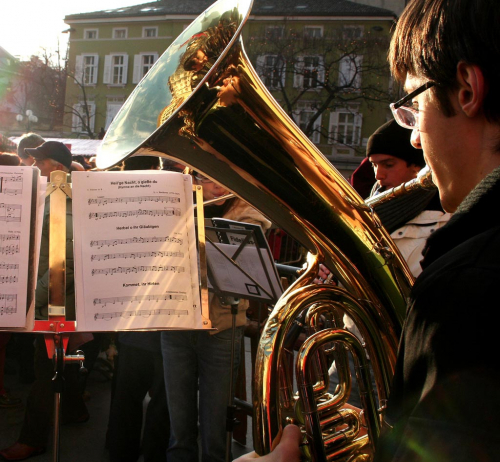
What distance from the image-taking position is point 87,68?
99.3 ft

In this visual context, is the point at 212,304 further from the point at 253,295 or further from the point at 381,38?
the point at 381,38

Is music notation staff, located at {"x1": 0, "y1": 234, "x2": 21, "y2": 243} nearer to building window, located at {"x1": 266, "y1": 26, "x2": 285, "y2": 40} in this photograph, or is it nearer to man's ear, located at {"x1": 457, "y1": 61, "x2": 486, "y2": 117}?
man's ear, located at {"x1": 457, "y1": 61, "x2": 486, "y2": 117}

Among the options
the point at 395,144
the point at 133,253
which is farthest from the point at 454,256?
the point at 395,144

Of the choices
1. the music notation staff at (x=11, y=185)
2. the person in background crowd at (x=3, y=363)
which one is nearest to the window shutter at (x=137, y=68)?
the person in background crowd at (x=3, y=363)

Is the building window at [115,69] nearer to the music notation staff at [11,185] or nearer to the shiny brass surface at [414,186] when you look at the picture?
the music notation staff at [11,185]

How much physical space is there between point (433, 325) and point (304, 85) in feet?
80.0

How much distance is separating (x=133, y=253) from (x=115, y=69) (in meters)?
30.7

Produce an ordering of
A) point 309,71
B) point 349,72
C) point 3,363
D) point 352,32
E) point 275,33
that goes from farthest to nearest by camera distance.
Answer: point 349,72, point 352,32, point 275,33, point 309,71, point 3,363

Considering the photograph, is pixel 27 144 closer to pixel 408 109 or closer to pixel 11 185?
pixel 11 185

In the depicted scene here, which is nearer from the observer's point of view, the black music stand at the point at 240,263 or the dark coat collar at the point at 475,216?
the dark coat collar at the point at 475,216

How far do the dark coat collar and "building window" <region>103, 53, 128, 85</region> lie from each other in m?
30.8

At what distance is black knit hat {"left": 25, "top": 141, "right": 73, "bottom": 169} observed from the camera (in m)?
4.03

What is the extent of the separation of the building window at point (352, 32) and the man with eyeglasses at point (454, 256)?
75.2ft

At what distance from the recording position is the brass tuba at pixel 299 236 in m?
1.30
